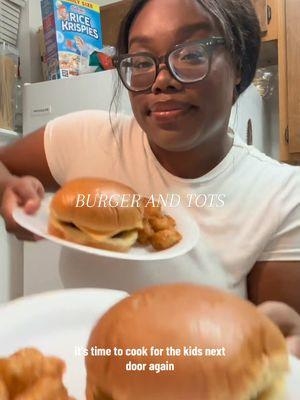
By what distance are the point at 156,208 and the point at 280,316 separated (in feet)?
0.37

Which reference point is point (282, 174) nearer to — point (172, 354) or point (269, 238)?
point (269, 238)

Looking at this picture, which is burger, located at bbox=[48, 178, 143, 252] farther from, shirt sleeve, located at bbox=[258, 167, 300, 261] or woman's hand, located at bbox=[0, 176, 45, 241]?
shirt sleeve, located at bbox=[258, 167, 300, 261]

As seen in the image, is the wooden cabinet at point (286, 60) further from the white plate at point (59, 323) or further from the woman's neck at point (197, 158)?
the white plate at point (59, 323)

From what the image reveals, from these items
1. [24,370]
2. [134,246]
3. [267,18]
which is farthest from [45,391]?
[267,18]

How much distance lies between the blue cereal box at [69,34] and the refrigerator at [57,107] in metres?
0.01

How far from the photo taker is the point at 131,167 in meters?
0.33

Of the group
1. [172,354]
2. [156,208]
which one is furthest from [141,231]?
[172,354]

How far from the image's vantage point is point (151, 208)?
11.3 inches

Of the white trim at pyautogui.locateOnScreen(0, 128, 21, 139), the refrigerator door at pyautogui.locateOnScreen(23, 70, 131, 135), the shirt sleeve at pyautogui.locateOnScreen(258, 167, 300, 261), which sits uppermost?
the refrigerator door at pyautogui.locateOnScreen(23, 70, 131, 135)

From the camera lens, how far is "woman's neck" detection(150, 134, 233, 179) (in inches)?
12.0

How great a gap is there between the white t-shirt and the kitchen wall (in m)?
0.07

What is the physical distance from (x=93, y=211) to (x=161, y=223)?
5 centimetres

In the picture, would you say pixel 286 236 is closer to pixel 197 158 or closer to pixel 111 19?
pixel 197 158

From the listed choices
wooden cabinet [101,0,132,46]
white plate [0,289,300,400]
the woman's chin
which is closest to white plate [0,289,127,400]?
white plate [0,289,300,400]
